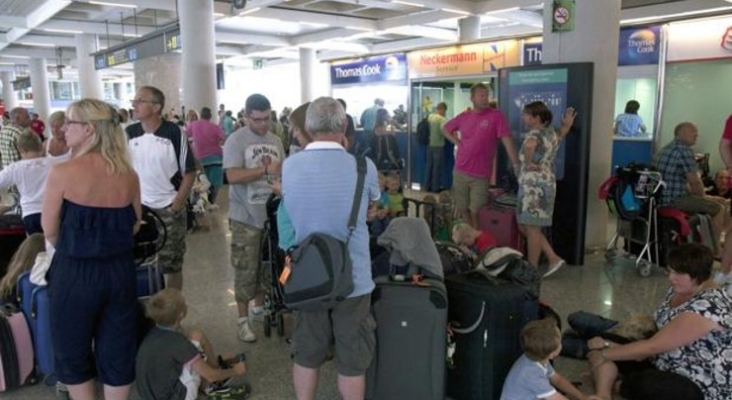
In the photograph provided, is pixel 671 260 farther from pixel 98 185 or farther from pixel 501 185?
pixel 501 185

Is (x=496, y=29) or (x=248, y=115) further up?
(x=496, y=29)

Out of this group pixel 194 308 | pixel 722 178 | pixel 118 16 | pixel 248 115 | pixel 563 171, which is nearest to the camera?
pixel 248 115

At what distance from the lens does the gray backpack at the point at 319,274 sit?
2121 millimetres

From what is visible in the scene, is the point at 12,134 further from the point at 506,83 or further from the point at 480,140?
the point at 506,83

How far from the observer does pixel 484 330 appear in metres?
2.59

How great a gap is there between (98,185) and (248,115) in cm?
121

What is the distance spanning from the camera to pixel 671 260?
2541mm

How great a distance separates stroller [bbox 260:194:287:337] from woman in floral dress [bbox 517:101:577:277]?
209cm

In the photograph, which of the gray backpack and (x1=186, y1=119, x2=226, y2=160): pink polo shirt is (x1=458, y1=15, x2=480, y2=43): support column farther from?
the gray backpack

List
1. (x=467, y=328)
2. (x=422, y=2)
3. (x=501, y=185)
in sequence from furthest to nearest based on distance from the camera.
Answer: (x=422, y=2) → (x=501, y=185) → (x=467, y=328)

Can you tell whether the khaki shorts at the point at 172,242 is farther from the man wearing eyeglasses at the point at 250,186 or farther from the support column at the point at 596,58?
the support column at the point at 596,58

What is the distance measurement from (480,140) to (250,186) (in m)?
2.40

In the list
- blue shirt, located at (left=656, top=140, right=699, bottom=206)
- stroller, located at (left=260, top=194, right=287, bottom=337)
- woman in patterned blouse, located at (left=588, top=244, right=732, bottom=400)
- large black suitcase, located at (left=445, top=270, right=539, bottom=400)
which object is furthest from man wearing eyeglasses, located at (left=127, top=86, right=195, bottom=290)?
blue shirt, located at (left=656, top=140, right=699, bottom=206)

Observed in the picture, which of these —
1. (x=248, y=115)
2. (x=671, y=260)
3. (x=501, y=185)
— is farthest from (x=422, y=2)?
(x=671, y=260)
